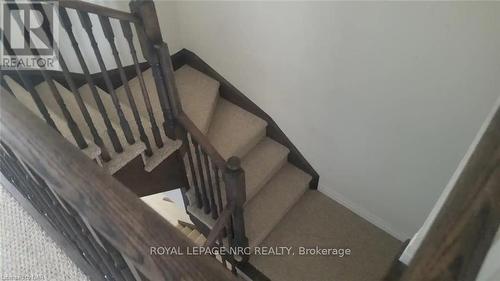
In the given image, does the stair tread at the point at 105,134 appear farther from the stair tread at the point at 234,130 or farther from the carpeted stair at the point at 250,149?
the stair tread at the point at 234,130

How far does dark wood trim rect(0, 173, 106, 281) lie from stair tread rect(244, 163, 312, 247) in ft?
5.68

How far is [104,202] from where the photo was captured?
0.51 metres

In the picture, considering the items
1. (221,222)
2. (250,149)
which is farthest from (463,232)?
(250,149)

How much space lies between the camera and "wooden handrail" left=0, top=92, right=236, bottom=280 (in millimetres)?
462

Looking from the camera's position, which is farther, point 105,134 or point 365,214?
point 365,214

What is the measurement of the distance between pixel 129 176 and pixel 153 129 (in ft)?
1.03

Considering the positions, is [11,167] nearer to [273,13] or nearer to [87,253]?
[87,253]

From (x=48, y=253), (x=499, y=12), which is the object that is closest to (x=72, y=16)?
(x=48, y=253)

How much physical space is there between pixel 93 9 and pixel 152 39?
322 mm

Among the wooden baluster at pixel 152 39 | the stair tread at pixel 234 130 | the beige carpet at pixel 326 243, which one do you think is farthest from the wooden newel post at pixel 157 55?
the beige carpet at pixel 326 243

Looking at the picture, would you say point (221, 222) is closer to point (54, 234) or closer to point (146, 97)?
point (146, 97)

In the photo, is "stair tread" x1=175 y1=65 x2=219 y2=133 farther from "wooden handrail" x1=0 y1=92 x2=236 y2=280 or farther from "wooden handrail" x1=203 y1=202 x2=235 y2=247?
Result: "wooden handrail" x1=0 y1=92 x2=236 y2=280

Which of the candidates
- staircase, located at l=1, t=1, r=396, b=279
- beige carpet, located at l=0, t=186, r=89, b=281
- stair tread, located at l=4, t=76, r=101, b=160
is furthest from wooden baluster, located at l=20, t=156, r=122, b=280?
stair tread, located at l=4, t=76, r=101, b=160

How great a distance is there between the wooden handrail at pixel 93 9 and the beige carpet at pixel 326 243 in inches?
80.7
